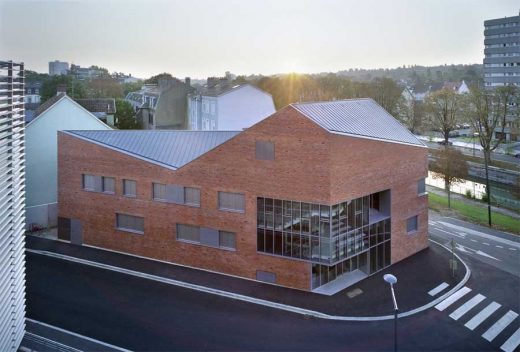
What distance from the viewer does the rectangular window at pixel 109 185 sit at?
30734mm

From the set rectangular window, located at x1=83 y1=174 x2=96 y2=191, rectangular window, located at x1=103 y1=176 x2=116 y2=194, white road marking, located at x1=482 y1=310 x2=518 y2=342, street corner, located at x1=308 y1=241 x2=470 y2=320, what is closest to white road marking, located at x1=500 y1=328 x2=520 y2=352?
white road marking, located at x1=482 y1=310 x2=518 y2=342

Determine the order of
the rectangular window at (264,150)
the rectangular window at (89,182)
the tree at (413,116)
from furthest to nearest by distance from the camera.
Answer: the tree at (413,116) < the rectangular window at (89,182) < the rectangular window at (264,150)

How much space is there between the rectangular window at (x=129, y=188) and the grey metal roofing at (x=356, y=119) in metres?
11.0

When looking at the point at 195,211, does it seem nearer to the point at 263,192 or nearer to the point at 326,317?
the point at 263,192

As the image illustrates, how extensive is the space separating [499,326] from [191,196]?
16.1m

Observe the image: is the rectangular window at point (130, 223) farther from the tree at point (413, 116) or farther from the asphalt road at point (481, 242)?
the tree at point (413, 116)

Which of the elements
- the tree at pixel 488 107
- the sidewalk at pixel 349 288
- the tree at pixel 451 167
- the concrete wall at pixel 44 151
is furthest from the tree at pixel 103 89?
the sidewalk at pixel 349 288

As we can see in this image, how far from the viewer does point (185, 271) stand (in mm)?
27984

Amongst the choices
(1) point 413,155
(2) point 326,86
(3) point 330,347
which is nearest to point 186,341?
(3) point 330,347

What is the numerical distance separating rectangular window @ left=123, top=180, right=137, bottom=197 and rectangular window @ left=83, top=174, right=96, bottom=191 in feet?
7.82

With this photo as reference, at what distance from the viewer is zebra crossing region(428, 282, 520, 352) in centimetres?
2139

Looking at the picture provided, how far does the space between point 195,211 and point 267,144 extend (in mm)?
5699

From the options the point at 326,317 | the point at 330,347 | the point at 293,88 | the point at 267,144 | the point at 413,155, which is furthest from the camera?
the point at 293,88

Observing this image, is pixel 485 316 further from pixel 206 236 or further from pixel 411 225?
pixel 206 236
